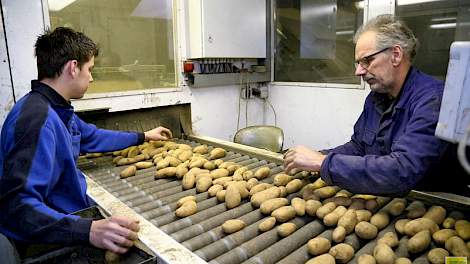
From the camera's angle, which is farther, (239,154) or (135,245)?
(239,154)

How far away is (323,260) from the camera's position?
762 millimetres

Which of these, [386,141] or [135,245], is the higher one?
[386,141]

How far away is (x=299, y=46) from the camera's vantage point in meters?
2.74

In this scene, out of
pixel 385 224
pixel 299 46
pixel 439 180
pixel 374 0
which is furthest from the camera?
pixel 299 46

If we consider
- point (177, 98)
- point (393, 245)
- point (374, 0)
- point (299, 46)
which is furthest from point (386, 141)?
point (299, 46)

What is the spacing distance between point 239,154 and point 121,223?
0.88 metres

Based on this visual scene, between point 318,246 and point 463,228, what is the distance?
15.1 inches

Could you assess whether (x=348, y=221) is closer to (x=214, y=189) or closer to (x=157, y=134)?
(x=214, y=189)

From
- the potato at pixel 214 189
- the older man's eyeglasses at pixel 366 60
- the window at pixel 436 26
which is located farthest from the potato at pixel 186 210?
the window at pixel 436 26

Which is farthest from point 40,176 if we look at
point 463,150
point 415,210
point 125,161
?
point 415,210

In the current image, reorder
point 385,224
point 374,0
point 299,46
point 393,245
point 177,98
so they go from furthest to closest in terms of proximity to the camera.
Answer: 1. point 299,46
2. point 177,98
3. point 374,0
4. point 385,224
5. point 393,245

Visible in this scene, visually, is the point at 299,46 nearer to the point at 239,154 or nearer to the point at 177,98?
the point at 177,98

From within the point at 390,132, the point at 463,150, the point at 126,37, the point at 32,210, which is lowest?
the point at 32,210

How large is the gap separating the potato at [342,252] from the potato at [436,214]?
0.93 feet
